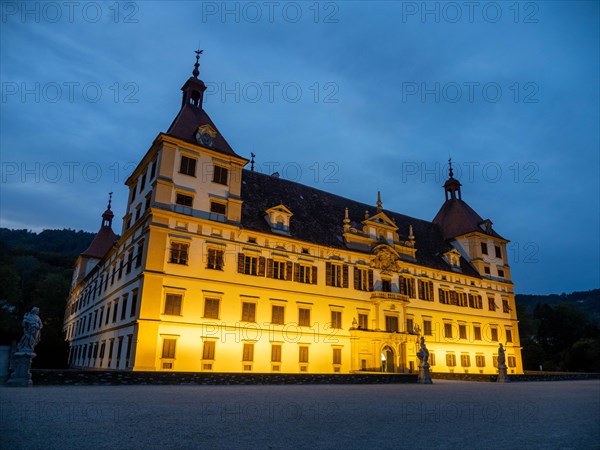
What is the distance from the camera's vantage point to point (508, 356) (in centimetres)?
4766

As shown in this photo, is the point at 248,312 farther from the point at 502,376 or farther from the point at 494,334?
the point at 494,334

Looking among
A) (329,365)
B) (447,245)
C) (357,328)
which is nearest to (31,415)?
(329,365)

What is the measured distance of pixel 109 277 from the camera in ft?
125

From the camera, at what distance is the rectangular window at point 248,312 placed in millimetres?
30889

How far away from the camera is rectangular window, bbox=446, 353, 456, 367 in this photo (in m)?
42.1

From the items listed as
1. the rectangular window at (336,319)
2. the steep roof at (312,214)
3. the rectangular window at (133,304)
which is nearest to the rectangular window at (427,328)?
the steep roof at (312,214)

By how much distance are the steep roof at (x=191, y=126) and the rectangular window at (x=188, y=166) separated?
1336 mm

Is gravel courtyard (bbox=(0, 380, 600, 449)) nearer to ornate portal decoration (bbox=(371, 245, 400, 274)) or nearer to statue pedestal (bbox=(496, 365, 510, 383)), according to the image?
statue pedestal (bbox=(496, 365, 510, 383))

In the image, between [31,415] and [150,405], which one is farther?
[150,405]

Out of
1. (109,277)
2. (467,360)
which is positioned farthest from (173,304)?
(467,360)

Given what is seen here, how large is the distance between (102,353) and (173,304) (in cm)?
1020

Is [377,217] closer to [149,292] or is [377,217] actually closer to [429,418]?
[149,292]

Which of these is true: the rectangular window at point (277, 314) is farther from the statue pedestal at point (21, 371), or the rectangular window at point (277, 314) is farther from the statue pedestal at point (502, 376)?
the statue pedestal at point (502, 376)

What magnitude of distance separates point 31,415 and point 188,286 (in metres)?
19.5
